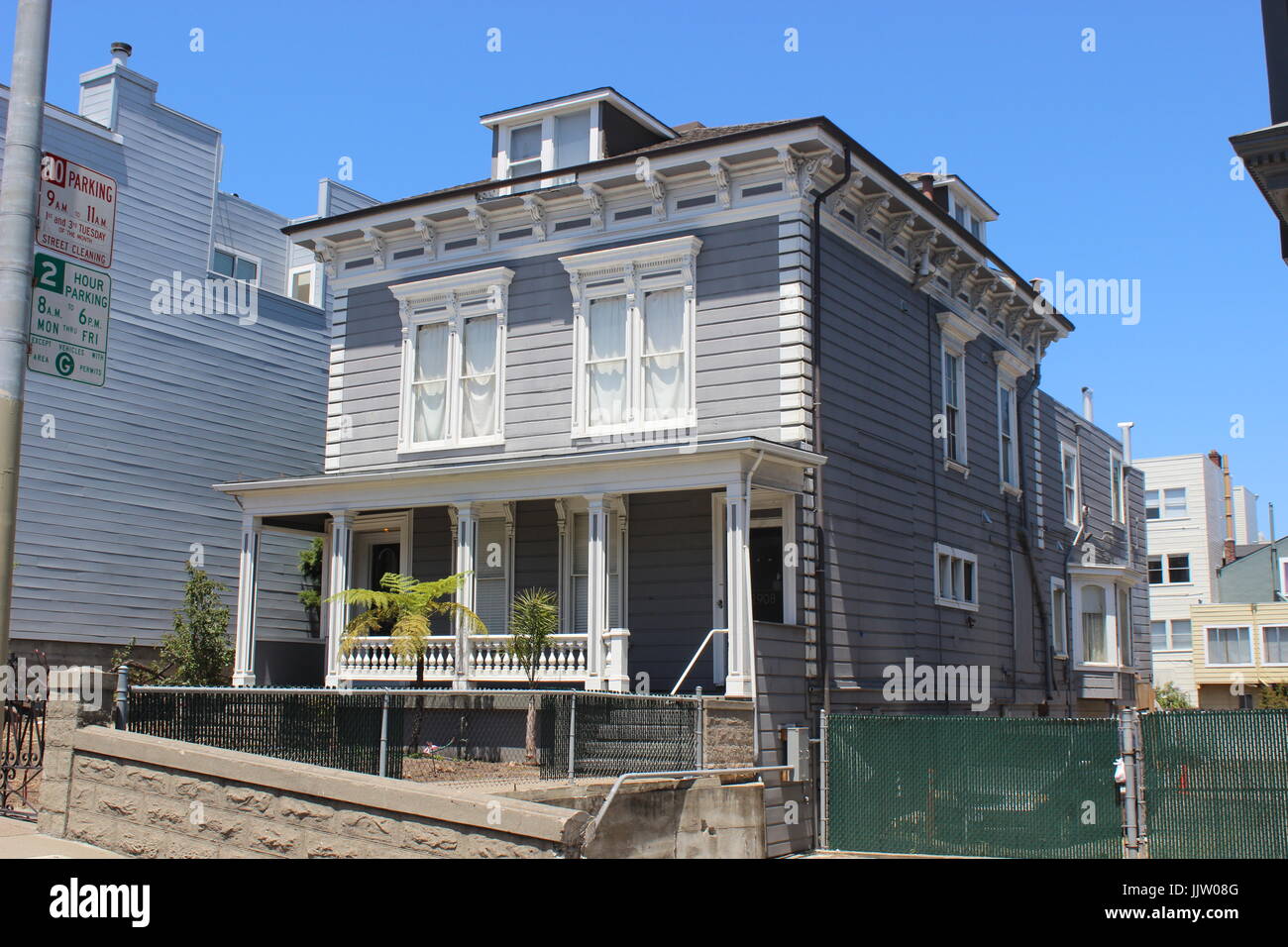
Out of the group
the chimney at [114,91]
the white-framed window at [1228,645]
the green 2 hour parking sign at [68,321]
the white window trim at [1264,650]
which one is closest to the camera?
the green 2 hour parking sign at [68,321]

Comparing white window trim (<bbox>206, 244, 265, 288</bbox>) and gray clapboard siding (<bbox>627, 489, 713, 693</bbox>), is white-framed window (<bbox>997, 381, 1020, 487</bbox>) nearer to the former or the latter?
gray clapboard siding (<bbox>627, 489, 713, 693</bbox>)

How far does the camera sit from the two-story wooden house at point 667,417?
60.8 feet

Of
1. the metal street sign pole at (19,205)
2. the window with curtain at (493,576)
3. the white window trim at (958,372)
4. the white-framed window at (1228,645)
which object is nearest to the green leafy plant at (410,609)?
the window with curtain at (493,576)

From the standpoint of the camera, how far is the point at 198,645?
2356 cm

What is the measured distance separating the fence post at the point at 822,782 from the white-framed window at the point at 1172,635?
36727 mm

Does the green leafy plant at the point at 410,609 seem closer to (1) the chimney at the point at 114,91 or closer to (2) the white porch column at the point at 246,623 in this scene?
(2) the white porch column at the point at 246,623

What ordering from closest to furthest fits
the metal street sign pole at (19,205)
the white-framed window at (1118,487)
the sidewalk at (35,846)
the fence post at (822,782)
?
1. the metal street sign pole at (19,205)
2. the sidewalk at (35,846)
3. the fence post at (822,782)
4. the white-framed window at (1118,487)

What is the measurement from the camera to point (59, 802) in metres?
12.8

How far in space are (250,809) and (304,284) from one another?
73.4 ft

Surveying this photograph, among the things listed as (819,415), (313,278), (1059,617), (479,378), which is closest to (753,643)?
(819,415)

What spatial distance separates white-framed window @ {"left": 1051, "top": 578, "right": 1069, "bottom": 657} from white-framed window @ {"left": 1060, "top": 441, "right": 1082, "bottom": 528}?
2245mm

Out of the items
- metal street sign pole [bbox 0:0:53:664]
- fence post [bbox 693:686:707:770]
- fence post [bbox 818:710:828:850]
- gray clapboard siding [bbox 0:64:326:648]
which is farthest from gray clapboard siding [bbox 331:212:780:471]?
metal street sign pole [bbox 0:0:53:664]
